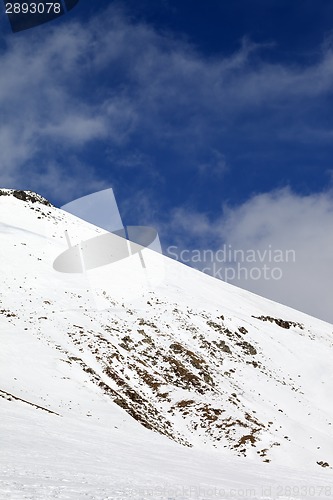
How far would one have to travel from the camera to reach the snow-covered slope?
11656 millimetres

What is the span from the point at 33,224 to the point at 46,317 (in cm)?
3234

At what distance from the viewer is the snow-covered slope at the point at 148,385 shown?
11656 millimetres

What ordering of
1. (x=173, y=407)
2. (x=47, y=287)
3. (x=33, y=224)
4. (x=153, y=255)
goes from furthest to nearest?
(x=153, y=255) < (x=33, y=224) < (x=47, y=287) < (x=173, y=407)

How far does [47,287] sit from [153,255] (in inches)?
1117

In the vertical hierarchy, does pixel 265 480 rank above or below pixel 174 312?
below

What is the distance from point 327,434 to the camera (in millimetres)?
33406

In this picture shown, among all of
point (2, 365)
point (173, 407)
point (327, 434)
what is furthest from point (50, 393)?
point (327, 434)

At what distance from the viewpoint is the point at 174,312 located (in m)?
46.7

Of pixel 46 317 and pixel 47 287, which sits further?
pixel 47 287

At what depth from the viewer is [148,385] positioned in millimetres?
32094

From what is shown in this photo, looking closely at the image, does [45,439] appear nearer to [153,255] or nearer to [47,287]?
[47,287]

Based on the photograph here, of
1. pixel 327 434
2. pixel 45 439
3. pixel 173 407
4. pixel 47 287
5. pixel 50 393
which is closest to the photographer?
pixel 45 439

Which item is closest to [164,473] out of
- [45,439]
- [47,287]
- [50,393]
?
[45,439]

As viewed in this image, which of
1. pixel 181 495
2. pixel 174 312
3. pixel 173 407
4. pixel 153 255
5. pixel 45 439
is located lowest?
pixel 181 495
